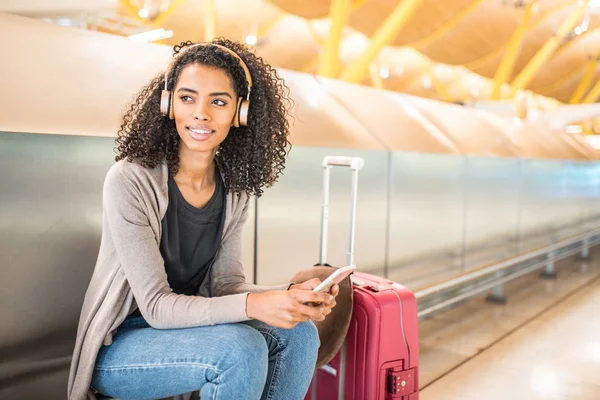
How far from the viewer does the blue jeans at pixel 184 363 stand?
133cm

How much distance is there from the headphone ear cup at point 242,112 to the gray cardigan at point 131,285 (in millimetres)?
321

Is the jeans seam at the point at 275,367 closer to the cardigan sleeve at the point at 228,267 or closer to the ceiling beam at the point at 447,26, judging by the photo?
the cardigan sleeve at the point at 228,267

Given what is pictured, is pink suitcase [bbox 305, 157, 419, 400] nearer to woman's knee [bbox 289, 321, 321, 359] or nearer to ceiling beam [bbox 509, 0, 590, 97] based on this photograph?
woman's knee [bbox 289, 321, 321, 359]

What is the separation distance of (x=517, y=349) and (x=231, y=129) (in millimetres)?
2662

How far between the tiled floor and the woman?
158cm

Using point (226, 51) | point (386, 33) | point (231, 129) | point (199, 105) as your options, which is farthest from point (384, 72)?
→ point (199, 105)

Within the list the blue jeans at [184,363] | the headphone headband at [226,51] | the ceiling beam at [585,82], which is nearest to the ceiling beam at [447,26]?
the ceiling beam at [585,82]

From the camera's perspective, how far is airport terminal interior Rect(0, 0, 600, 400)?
1793 mm

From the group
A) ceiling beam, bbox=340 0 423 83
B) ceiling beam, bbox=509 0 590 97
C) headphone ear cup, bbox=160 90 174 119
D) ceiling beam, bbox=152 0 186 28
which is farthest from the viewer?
ceiling beam, bbox=509 0 590 97

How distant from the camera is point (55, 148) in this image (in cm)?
182

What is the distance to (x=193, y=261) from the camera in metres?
1.66

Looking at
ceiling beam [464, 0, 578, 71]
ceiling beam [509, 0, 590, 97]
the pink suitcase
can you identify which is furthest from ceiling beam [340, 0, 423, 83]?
the pink suitcase

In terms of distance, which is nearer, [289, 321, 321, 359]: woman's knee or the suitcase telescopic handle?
[289, 321, 321, 359]: woman's knee

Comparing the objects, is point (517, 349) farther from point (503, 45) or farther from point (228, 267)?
point (503, 45)
